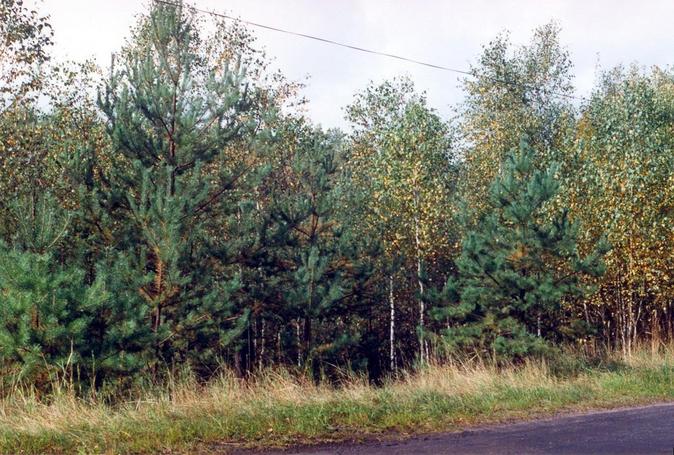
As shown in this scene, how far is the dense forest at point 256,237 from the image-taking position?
43.1 feet

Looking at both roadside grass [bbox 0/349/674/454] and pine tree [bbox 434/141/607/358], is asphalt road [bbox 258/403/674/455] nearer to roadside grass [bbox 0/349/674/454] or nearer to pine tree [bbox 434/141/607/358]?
roadside grass [bbox 0/349/674/454]

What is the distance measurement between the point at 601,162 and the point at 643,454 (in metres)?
18.2

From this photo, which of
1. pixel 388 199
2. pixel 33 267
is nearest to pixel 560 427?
pixel 33 267

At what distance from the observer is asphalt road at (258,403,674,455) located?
8.01m

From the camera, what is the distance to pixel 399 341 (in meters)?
28.7

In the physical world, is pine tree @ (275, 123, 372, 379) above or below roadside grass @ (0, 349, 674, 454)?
above

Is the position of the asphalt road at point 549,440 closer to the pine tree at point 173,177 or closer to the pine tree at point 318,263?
the pine tree at point 173,177

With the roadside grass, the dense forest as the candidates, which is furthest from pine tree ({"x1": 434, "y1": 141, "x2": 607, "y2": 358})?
the roadside grass

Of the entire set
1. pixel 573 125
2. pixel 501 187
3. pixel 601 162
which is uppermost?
pixel 573 125

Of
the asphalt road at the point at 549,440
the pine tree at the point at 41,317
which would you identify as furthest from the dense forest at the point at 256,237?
the asphalt road at the point at 549,440

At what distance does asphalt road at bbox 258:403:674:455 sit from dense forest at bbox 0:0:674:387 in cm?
575

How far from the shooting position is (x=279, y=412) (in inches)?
390

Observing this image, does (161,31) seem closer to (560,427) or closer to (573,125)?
(560,427)

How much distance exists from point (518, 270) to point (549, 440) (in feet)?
34.6
